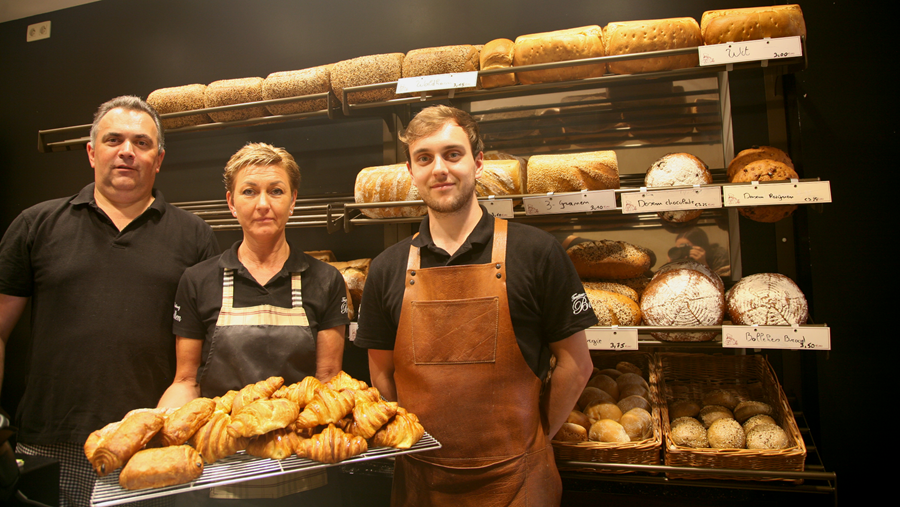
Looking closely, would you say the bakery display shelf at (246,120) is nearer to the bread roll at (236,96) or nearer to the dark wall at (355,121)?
the bread roll at (236,96)

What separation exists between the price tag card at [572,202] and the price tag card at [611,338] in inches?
18.6

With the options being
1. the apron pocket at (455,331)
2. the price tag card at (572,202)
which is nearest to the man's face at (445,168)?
the apron pocket at (455,331)

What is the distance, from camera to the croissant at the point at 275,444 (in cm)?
117

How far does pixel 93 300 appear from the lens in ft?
5.56

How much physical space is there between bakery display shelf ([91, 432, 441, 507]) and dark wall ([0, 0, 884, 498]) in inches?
69.1

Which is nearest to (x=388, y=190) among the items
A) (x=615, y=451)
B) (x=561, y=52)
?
(x=561, y=52)

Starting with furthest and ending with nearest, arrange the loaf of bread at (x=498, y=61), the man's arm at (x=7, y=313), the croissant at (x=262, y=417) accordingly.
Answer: the loaf of bread at (x=498, y=61) → the man's arm at (x=7, y=313) → the croissant at (x=262, y=417)

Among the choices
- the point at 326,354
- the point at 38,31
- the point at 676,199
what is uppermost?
the point at 38,31

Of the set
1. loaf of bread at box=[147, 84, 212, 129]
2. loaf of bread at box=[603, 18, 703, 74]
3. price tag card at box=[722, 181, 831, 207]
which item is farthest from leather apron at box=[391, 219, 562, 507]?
loaf of bread at box=[147, 84, 212, 129]

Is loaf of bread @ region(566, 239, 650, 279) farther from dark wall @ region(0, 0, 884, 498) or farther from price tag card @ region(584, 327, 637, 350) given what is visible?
dark wall @ region(0, 0, 884, 498)

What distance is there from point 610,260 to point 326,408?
4.97 feet

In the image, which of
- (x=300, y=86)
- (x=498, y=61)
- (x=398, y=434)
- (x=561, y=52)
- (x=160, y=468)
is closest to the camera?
(x=160, y=468)

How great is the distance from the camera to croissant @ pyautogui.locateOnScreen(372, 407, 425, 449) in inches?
49.5

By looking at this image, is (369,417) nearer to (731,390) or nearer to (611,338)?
(611,338)
